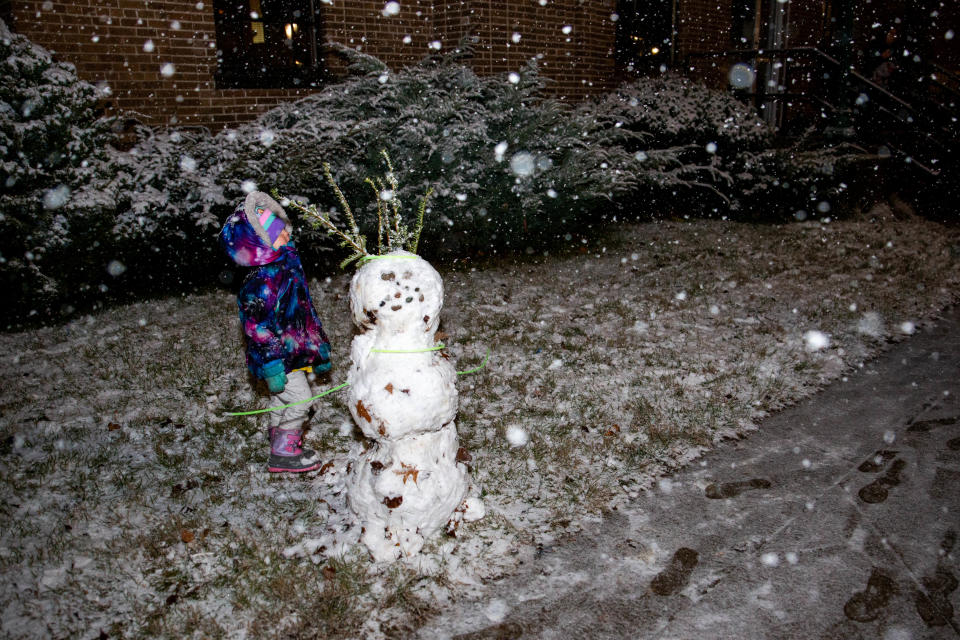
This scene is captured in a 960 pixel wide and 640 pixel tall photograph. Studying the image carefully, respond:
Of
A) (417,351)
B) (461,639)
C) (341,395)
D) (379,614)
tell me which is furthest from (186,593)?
(341,395)

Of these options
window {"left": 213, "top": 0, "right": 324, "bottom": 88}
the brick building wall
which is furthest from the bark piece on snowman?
window {"left": 213, "top": 0, "right": 324, "bottom": 88}

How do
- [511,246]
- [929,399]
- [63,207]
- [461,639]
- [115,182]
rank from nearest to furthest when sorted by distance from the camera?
[461,639], [929,399], [63,207], [115,182], [511,246]

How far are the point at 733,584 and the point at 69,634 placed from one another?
2.46 m

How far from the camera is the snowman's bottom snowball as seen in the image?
2.63 m

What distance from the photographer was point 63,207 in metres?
5.30

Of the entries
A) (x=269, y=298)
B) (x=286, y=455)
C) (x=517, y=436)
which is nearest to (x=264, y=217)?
(x=269, y=298)

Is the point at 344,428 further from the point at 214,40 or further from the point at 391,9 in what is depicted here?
the point at 391,9

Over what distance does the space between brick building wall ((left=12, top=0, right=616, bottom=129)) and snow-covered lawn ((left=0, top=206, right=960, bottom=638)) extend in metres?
2.54

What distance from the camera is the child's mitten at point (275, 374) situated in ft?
9.99

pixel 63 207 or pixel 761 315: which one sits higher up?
pixel 63 207

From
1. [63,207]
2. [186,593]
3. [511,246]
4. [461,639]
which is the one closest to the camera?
[461,639]

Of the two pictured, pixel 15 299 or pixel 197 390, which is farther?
pixel 15 299

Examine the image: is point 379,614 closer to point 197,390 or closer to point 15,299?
point 197,390

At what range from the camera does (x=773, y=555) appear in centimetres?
269
